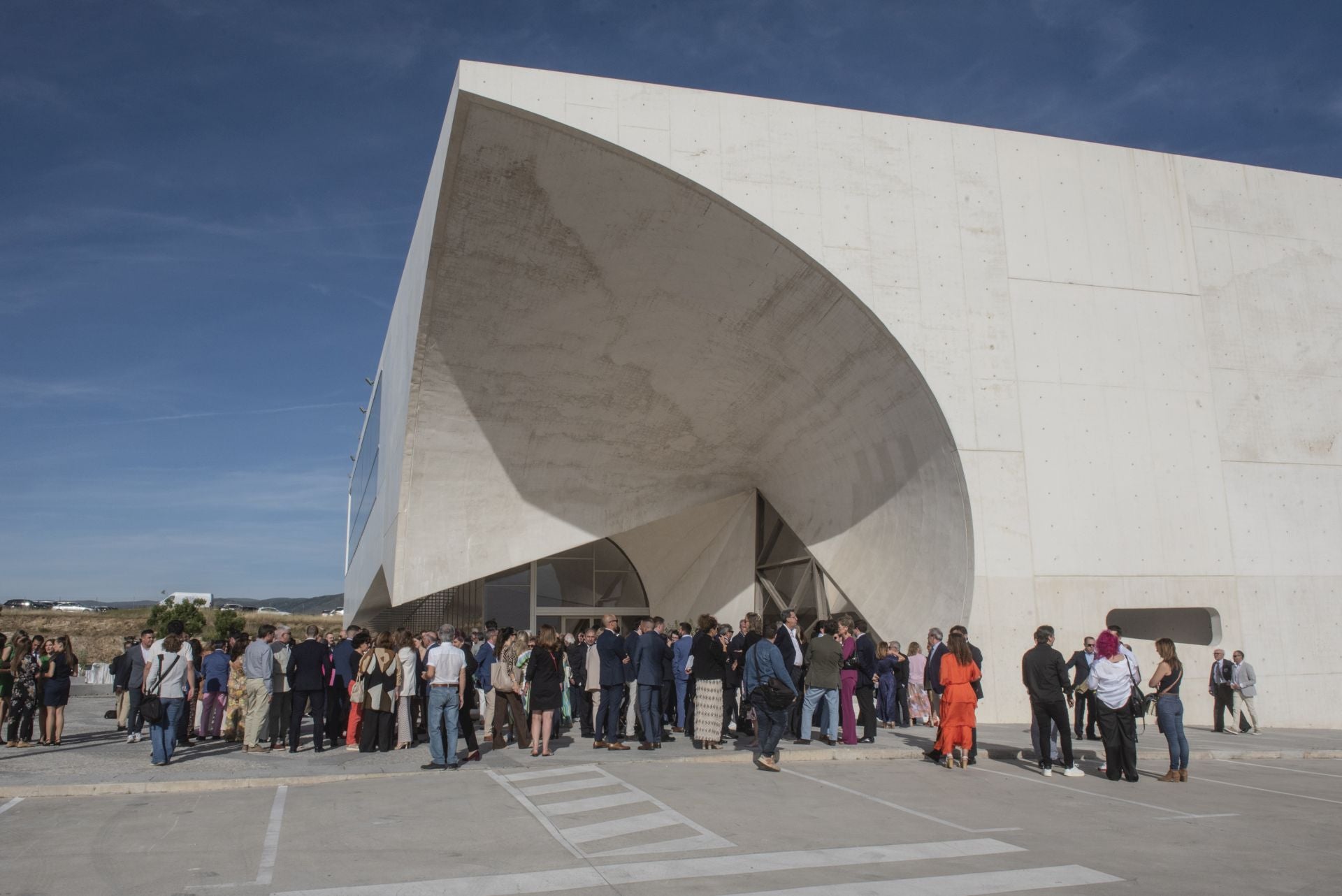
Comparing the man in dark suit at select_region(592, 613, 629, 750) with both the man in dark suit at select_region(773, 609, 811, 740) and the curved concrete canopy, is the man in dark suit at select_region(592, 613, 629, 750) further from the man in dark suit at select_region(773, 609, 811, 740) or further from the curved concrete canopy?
the curved concrete canopy

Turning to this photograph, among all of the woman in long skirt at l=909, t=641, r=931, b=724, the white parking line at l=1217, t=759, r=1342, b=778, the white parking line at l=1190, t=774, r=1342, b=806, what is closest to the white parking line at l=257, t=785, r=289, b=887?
the white parking line at l=1190, t=774, r=1342, b=806

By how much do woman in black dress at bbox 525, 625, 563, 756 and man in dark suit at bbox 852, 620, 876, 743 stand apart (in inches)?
136

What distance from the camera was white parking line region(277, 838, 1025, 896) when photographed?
4602mm

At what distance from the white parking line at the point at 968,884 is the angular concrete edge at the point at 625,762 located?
4416 mm

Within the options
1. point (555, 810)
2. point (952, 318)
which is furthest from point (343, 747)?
point (952, 318)

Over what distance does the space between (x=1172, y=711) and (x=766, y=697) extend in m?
3.68

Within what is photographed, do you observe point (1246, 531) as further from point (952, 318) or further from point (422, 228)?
point (422, 228)

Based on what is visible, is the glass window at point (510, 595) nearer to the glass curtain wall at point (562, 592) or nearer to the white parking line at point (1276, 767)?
the glass curtain wall at point (562, 592)

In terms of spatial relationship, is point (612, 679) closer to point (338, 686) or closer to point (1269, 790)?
point (338, 686)

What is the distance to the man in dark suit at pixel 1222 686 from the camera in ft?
43.4

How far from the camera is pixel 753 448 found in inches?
762

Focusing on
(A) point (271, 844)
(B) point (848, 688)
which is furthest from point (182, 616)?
(A) point (271, 844)

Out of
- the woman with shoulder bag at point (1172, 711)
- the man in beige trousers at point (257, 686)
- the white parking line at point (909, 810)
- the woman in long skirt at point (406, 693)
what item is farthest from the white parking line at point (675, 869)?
the man in beige trousers at point (257, 686)

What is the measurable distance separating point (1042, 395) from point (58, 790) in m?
13.5
